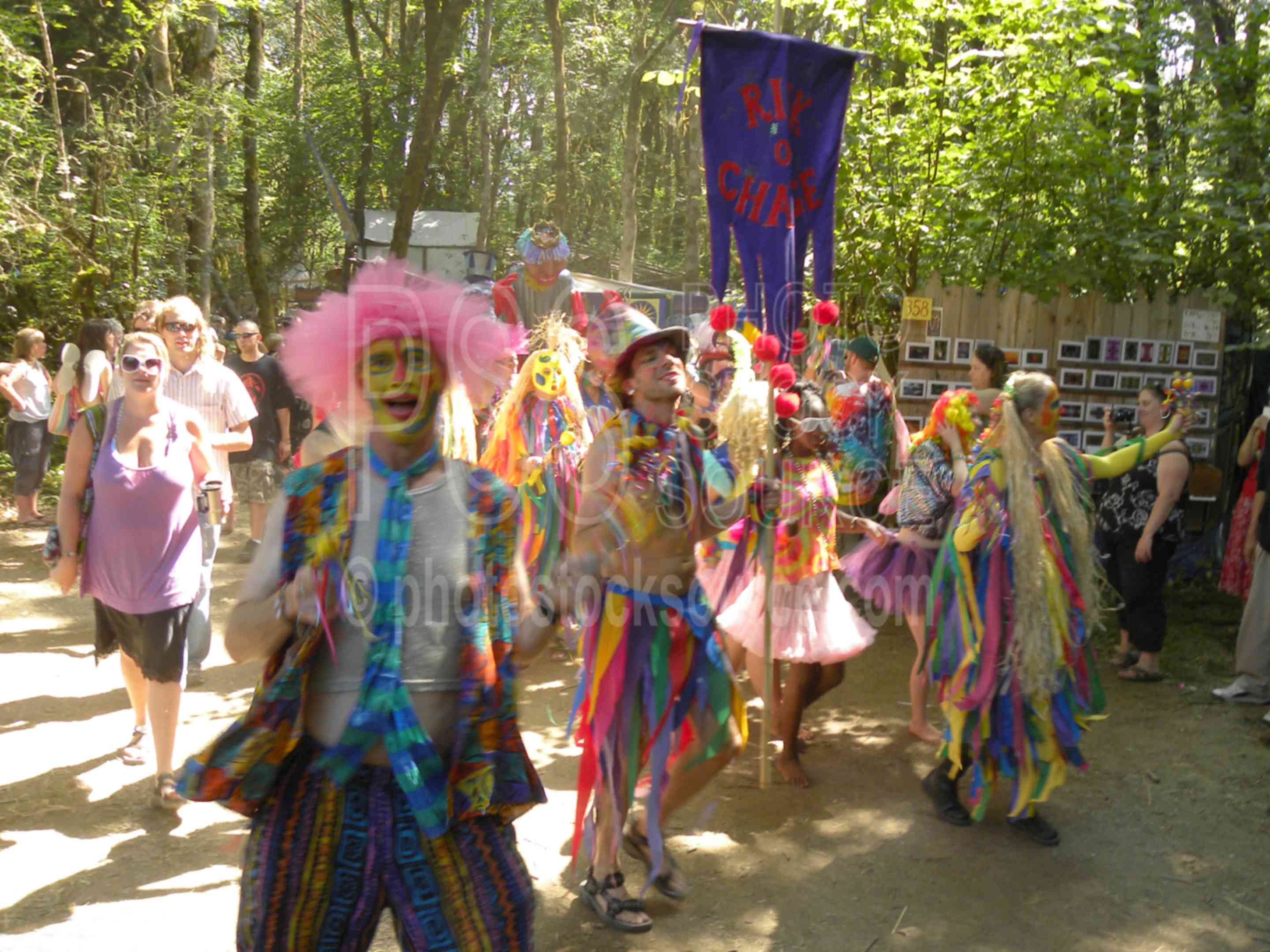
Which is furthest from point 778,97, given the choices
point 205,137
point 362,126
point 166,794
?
point 362,126

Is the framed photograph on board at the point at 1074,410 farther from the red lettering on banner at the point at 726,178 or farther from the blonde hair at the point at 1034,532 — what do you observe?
the red lettering on banner at the point at 726,178

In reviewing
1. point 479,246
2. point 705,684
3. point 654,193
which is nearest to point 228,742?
point 705,684

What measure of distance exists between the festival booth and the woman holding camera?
167 centimetres

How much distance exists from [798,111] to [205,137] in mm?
11548

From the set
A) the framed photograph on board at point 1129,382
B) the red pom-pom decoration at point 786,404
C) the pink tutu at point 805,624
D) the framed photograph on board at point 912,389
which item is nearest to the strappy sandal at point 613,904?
the pink tutu at point 805,624

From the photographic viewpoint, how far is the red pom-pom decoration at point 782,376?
444 cm

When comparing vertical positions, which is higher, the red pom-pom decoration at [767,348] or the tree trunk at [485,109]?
the tree trunk at [485,109]

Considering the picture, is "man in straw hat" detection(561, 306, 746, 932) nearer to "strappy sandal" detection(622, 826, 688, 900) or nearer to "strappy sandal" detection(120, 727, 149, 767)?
"strappy sandal" detection(622, 826, 688, 900)

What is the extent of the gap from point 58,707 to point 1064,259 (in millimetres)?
7488

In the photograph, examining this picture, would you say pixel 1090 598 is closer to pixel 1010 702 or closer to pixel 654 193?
pixel 1010 702

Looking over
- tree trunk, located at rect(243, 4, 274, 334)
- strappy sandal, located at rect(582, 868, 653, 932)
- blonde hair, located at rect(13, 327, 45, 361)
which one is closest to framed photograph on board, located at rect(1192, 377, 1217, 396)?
strappy sandal, located at rect(582, 868, 653, 932)

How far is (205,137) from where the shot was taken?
1402 cm

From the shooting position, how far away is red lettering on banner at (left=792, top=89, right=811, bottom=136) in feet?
15.5

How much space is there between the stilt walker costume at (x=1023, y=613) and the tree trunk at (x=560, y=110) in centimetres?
1816
